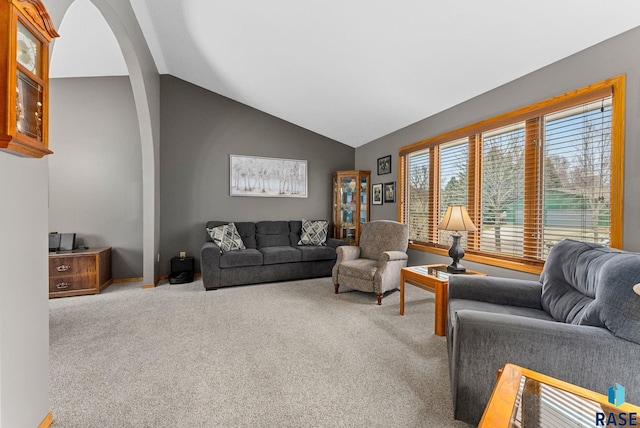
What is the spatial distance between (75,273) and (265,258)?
2.34m

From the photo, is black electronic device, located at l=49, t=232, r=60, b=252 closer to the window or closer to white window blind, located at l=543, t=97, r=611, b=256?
the window

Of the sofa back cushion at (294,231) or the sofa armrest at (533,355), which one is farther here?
the sofa back cushion at (294,231)

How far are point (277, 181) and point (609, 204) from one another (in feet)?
13.9

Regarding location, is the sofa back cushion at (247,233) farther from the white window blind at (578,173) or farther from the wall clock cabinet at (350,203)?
the white window blind at (578,173)

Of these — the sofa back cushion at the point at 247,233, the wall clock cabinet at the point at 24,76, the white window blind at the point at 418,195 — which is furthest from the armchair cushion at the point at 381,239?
the wall clock cabinet at the point at 24,76

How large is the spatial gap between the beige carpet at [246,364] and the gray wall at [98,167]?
107cm

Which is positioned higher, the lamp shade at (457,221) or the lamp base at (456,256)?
the lamp shade at (457,221)

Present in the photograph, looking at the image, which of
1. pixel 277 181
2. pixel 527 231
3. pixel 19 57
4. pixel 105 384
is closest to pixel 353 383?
pixel 105 384

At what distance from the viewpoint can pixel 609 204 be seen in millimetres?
2074

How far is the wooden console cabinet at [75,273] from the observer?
11.2ft

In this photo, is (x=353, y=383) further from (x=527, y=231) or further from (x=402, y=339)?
(x=527, y=231)

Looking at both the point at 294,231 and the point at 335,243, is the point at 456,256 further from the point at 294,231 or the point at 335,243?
the point at 294,231

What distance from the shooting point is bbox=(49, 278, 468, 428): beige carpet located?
1.50 m

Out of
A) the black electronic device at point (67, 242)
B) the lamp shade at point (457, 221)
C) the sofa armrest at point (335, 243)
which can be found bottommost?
the sofa armrest at point (335, 243)
